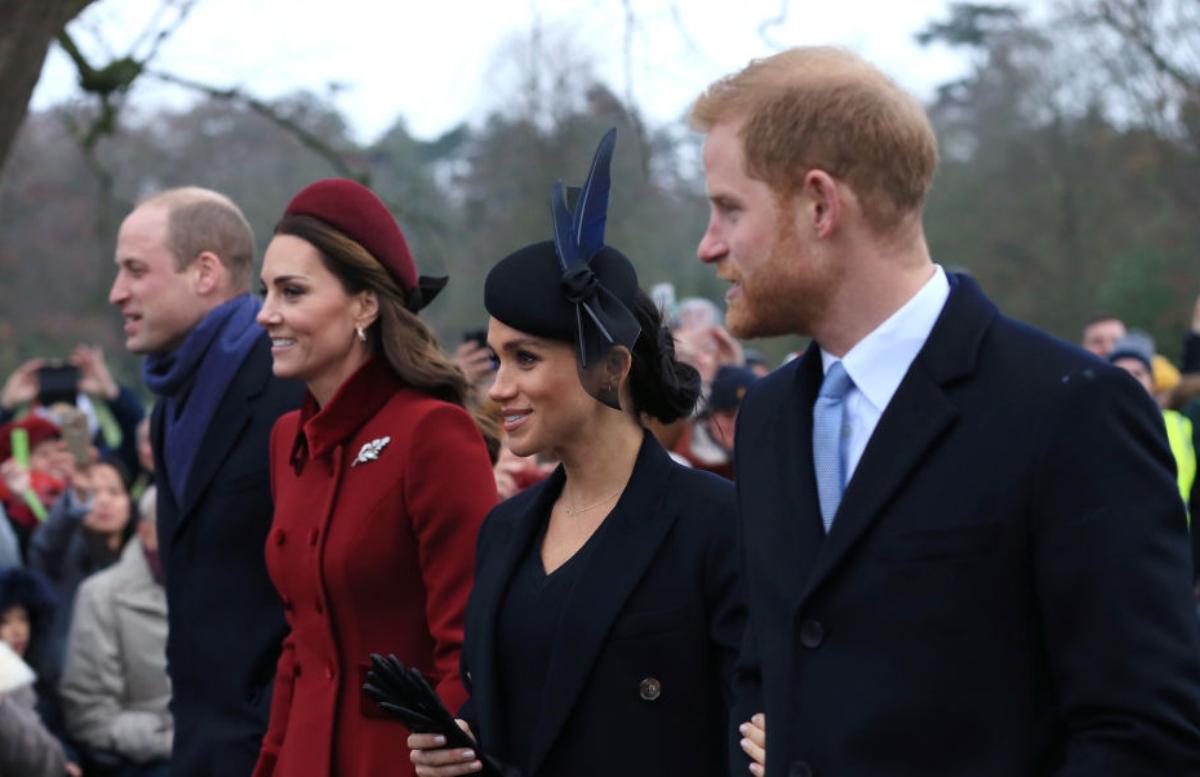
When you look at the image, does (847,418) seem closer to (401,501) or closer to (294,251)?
(401,501)

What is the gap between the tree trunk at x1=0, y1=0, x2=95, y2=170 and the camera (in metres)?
5.95

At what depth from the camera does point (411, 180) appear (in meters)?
23.3

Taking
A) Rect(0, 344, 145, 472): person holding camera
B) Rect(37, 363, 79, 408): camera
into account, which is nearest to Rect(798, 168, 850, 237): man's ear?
Rect(0, 344, 145, 472): person holding camera

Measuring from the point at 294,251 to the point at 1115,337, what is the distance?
27.5 ft

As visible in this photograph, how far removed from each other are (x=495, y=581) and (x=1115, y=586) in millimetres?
1639

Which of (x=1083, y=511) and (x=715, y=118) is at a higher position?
(x=715, y=118)

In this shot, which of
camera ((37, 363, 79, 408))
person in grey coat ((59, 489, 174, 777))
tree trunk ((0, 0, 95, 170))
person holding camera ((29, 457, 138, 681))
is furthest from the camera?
camera ((37, 363, 79, 408))

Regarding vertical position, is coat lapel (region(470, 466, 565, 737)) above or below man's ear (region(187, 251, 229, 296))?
below

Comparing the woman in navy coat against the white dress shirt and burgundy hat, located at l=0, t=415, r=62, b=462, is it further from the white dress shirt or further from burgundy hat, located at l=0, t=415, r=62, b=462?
burgundy hat, located at l=0, t=415, r=62, b=462

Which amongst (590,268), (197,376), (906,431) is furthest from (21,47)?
(906,431)

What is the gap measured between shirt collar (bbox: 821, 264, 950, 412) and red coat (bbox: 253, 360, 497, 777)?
69.0 inches

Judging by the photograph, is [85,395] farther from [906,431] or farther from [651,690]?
[906,431]

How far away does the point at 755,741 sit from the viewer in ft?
9.32

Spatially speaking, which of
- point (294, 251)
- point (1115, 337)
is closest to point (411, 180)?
point (1115, 337)
